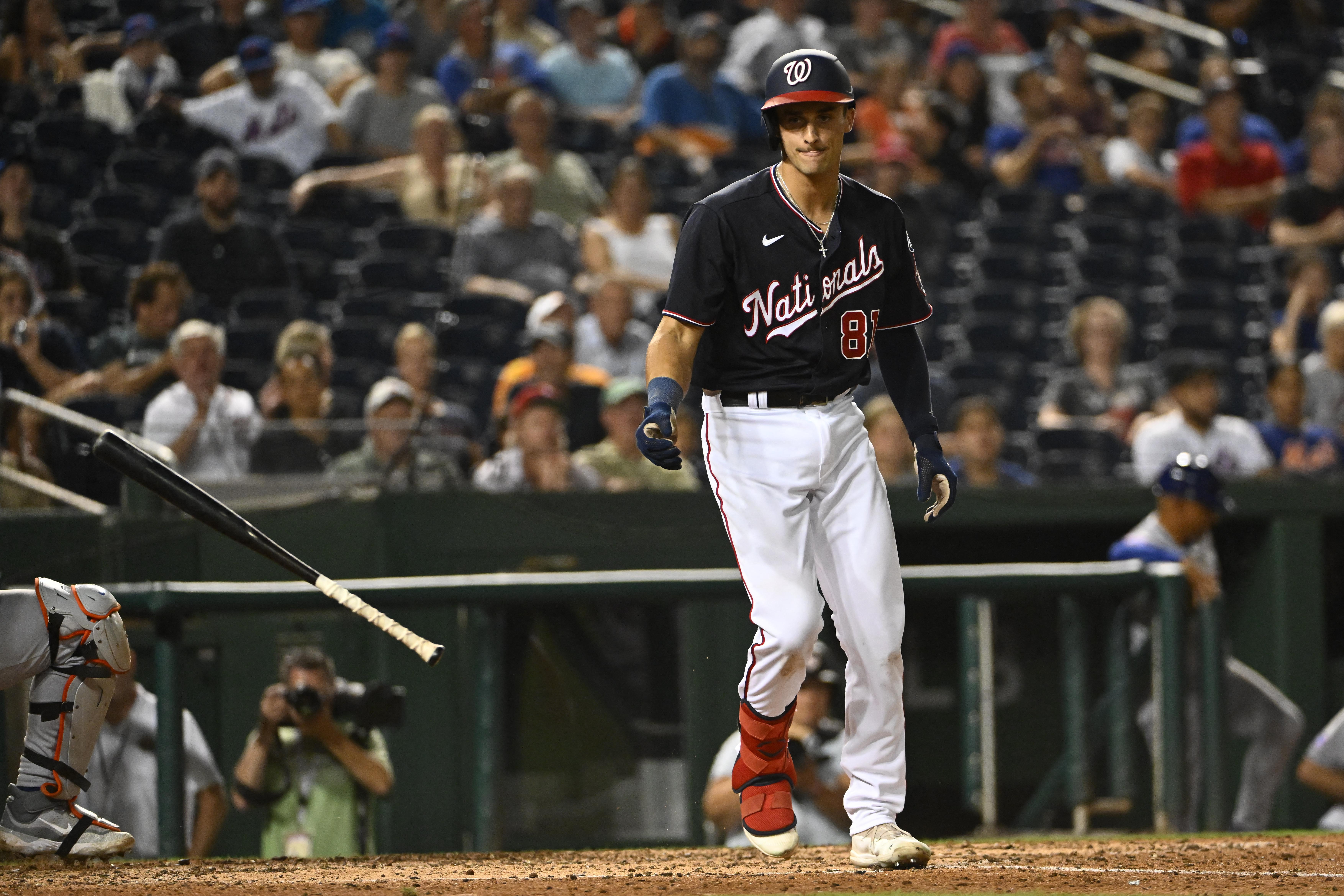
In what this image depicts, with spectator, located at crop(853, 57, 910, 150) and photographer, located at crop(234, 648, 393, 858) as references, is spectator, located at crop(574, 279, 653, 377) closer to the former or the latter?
spectator, located at crop(853, 57, 910, 150)

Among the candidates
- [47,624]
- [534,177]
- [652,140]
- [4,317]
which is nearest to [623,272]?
[534,177]

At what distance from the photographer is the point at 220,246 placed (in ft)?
24.2

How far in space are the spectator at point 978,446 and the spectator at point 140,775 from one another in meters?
3.24

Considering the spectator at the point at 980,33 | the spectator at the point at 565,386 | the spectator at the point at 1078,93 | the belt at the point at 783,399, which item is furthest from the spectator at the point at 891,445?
the spectator at the point at 980,33

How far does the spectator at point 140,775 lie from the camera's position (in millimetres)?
4965

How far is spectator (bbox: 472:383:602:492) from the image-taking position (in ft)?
20.9

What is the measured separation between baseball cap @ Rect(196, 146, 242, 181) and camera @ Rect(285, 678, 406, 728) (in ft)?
9.63

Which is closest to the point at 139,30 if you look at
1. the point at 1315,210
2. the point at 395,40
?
the point at 395,40

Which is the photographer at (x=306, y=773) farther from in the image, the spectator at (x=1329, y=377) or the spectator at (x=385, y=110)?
the spectator at (x=1329, y=377)

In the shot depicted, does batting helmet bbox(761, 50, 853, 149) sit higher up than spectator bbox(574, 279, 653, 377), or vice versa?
batting helmet bbox(761, 50, 853, 149)

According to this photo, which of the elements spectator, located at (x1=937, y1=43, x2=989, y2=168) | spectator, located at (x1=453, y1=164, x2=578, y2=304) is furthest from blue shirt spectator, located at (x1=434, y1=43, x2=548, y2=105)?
spectator, located at (x1=937, y1=43, x2=989, y2=168)

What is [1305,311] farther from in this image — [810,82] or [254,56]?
[810,82]

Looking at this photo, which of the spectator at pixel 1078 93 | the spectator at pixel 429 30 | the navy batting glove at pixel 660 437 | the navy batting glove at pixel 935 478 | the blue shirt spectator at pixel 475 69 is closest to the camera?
the navy batting glove at pixel 660 437

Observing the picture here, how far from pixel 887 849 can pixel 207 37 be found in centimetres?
620
